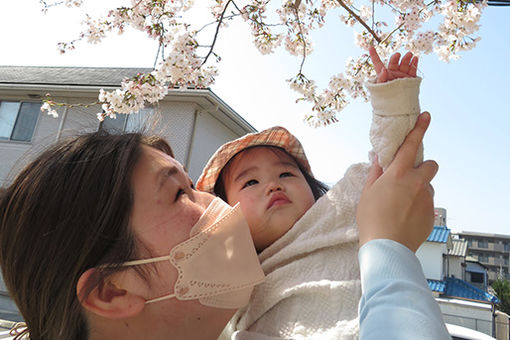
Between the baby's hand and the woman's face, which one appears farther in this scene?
the baby's hand

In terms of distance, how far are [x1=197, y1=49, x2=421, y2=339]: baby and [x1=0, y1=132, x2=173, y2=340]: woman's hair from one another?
543mm

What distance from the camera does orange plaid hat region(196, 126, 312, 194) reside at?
182cm

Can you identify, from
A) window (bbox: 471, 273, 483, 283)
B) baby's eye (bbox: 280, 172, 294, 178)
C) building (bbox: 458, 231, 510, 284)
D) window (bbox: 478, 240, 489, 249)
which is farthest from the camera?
window (bbox: 478, 240, 489, 249)

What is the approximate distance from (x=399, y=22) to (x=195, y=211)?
3294mm

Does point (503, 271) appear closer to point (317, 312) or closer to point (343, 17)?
point (343, 17)

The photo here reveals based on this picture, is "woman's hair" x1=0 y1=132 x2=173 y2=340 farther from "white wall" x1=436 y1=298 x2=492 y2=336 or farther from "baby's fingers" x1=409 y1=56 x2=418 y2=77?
"white wall" x1=436 y1=298 x2=492 y2=336

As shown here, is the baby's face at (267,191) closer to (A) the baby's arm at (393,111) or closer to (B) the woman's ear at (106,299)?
(A) the baby's arm at (393,111)

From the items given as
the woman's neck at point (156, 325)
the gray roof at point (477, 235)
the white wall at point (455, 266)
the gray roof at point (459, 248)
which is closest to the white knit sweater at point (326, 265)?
the woman's neck at point (156, 325)

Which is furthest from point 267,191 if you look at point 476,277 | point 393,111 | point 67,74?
point 476,277

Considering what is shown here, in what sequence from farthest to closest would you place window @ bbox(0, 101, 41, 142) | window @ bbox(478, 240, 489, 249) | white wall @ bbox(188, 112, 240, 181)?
1. window @ bbox(478, 240, 489, 249)
2. window @ bbox(0, 101, 41, 142)
3. white wall @ bbox(188, 112, 240, 181)

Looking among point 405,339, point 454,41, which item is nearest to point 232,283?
point 405,339

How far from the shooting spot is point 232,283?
1039 mm

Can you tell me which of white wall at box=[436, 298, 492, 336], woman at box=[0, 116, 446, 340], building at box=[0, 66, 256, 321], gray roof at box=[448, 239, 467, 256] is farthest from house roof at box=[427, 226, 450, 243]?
woman at box=[0, 116, 446, 340]

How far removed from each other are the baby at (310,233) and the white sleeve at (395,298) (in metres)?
0.26
